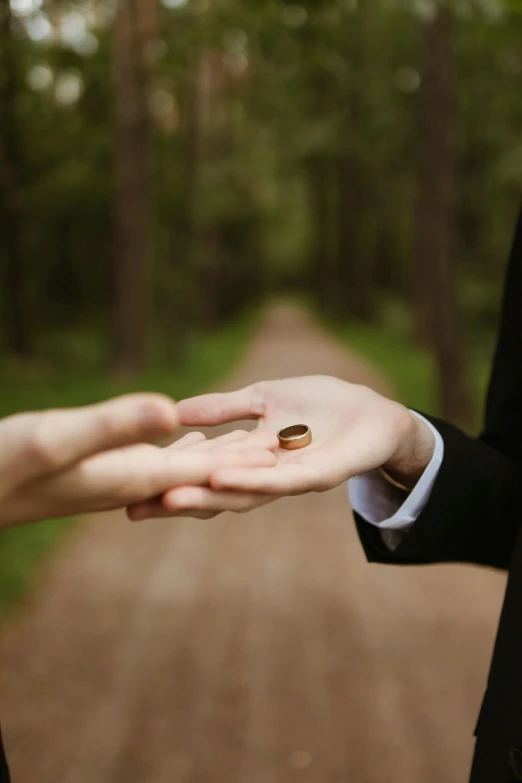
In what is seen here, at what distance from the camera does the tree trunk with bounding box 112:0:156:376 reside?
38.2ft

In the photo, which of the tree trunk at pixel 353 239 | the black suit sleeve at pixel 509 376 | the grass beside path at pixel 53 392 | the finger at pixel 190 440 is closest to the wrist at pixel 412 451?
the black suit sleeve at pixel 509 376

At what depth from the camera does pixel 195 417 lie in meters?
1.60

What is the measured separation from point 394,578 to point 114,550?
73.3 inches

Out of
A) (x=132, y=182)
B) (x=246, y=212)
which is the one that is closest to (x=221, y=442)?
(x=132, y=182)

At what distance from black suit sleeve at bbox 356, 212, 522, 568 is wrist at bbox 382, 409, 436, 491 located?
45mm

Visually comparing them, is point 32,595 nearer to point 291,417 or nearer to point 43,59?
point 291,417

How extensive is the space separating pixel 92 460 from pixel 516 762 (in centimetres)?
93

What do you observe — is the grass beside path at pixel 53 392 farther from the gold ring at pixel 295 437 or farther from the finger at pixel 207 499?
the finger at pixel 207 499

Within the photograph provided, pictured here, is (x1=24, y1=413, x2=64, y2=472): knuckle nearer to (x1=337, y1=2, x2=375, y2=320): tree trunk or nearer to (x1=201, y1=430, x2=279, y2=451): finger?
(x1=201, y1=430, x2=279, y2=451): finger

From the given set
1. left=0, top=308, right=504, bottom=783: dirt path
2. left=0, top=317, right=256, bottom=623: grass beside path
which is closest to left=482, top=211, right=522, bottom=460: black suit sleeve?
left=0, top=308, right=504, bottom=783: dirt path

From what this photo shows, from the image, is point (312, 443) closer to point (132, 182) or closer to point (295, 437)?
point (295, 437)

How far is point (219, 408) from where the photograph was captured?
1.63 m

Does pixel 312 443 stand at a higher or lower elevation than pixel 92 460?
lower

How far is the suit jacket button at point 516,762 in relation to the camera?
138 centimetres
